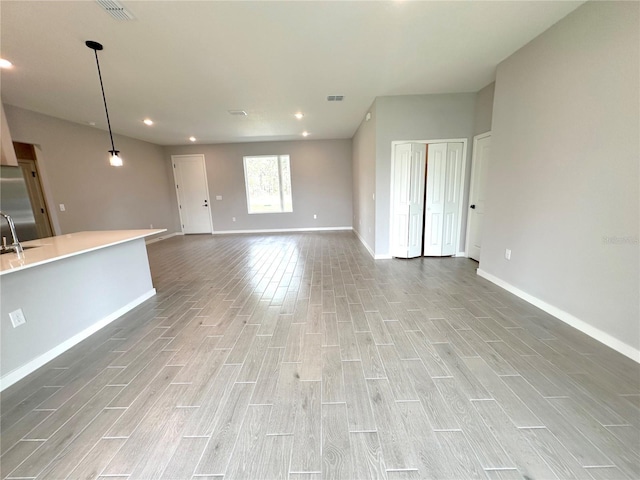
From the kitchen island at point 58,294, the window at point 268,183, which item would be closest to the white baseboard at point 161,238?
the window at point 268,183

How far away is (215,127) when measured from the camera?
18.2 ft

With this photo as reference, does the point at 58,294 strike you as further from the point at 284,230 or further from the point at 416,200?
the point at 284,230

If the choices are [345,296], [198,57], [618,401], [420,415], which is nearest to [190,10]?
[198,57]

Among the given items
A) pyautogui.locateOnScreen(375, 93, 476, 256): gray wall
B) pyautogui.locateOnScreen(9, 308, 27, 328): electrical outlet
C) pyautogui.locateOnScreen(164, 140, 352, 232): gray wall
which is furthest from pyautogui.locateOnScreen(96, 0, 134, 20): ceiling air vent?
pyautogui.locateOnScreen(164, 140, 352, 232): gray wall

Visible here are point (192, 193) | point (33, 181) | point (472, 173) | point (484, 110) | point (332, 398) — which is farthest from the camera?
point (192, 193)

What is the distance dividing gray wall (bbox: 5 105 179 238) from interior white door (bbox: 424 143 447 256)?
6.81 meters

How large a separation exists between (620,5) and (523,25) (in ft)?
2.15

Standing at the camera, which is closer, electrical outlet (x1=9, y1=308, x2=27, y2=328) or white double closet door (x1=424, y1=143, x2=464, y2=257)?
electrical outlet (x1=9, y1=308, x2=27, y2=328)

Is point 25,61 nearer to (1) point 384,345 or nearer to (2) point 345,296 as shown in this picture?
(2) point 345,296

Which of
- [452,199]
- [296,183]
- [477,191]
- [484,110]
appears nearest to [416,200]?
[452,199]

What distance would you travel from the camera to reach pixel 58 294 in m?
2.17

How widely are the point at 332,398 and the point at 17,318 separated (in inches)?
96.4

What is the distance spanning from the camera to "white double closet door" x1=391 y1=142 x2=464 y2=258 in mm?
4207

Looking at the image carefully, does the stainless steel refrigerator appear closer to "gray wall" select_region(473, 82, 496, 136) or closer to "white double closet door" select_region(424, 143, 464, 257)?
"white double closet door" select_region(424, 143, 464, 257)
